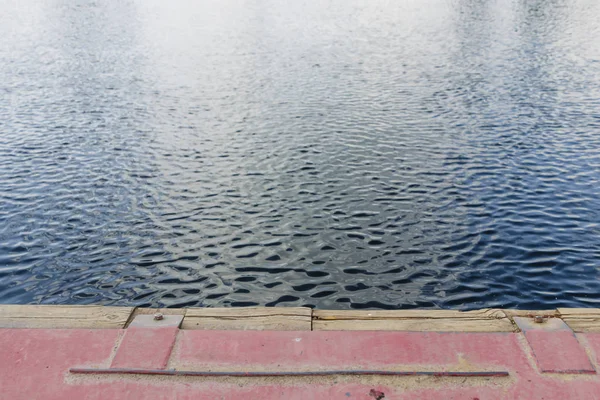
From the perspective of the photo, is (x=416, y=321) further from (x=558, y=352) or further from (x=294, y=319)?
(x=558, y=352)

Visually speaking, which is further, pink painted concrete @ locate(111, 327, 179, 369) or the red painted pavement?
pink painted concrete @ locate(111, 327, 179, 369)

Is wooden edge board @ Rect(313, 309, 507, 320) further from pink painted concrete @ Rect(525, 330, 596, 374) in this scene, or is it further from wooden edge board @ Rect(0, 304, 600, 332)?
pink painted concrete @ Rect(525, 330, 596, 374)

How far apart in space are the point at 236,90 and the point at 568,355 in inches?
1022

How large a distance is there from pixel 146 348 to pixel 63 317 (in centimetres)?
170

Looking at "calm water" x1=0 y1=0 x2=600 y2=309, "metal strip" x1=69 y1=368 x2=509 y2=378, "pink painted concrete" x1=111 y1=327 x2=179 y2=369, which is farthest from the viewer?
"calm water" x1=0 y1=0 x2=600 y2=309

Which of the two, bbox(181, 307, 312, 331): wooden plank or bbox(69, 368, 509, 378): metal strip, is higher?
bbox(181, 307, 312, 331): wooden plank

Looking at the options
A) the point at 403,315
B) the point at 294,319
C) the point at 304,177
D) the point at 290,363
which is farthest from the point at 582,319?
the point at 304,177

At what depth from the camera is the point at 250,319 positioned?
349 inches

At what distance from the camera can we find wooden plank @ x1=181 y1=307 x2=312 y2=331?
8.66 metres

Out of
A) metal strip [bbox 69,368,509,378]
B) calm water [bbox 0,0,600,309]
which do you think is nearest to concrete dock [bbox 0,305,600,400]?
metal strip [bbox 69,368,509,378]

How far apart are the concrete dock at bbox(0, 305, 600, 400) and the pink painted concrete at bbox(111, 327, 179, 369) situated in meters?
0.02

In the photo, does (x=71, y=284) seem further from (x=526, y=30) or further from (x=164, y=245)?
(x=526, y=30)

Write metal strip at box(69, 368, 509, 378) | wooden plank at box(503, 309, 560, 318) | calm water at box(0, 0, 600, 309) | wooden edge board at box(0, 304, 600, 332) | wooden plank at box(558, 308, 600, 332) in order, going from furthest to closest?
1. calm water at box(0, 0, 600, 309)
2. wooden plank at box(503, 309, 560, 318)
3. wooden edge board at box(0, 304, 600, 332)
4. wooden plank at box(558, 308, 600, 332)
5. metal strip at box(69, 368, 509, 378)

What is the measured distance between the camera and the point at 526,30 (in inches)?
1938
